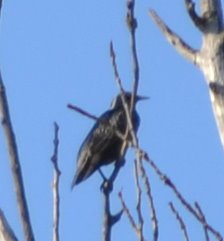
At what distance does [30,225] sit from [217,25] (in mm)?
1254

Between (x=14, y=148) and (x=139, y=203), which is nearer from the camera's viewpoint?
(x=14, y=148)

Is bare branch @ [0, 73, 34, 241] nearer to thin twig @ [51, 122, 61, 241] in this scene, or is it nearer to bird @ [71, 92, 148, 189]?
thin twig @ [51, 122, 61, 241]

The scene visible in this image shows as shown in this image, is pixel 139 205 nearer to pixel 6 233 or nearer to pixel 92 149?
pixel 6 233

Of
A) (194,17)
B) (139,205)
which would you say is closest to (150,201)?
(139,205)

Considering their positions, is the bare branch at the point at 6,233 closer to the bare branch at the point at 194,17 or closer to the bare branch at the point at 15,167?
the bare branch at the point at 15,167

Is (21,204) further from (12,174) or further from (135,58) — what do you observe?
(135,58)

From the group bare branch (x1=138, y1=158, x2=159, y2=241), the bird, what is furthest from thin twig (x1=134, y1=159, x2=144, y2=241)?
the bird

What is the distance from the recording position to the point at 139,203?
5523mm

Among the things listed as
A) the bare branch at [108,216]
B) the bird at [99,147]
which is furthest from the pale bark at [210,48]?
the bird at [99,147]

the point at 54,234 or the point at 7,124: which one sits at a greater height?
the point at 7,124

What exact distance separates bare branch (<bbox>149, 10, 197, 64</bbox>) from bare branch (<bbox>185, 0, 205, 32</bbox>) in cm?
11

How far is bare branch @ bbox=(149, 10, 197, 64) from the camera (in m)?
5.40

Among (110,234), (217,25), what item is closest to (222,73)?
(217,25)

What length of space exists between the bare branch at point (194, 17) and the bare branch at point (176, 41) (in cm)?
11
